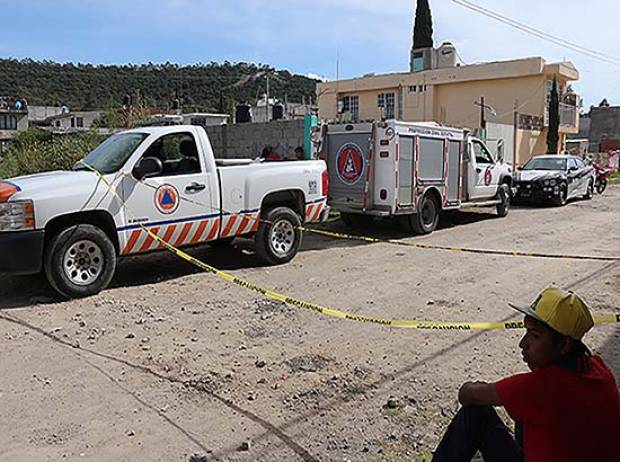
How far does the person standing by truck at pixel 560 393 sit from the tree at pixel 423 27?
1666 inches

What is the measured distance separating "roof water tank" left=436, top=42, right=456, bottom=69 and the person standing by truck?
36.5m

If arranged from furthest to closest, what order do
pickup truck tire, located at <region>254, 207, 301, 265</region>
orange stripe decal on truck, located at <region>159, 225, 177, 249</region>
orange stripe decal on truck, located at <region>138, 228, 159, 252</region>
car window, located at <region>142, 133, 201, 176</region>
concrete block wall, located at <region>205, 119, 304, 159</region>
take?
concrete block wall, located at <region>205, 119, 304, 159</region> < pickup truck tire, located at <region>254, 207, 301, 265</region> < car window, located at <region>142, 133, 201, 176</region> < orange stripe decal on truck, located at <region>159, 225, 177, 249</region> < orange stripe decal on truck, located at <region>138, 228, 159, 252</region>

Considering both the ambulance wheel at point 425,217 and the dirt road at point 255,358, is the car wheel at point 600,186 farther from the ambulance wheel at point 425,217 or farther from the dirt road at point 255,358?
the dirt road at point 255,358

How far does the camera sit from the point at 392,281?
8.69 m

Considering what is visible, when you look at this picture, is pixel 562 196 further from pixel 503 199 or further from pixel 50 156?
pixel 50 156

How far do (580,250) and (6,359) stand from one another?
9609 mm

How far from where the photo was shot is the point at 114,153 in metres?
8.20

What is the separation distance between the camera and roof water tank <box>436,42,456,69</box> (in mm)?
37312

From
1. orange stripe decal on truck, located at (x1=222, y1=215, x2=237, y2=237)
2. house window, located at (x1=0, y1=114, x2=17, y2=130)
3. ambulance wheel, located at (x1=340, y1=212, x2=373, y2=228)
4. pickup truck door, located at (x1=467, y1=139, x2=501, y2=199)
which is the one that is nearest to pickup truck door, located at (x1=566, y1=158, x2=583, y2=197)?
pickup truck door, located at (x1=467, y1=139, x2=501, y2=199)

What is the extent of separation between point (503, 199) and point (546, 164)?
5.47 meters

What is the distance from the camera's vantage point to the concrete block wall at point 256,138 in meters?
13.9

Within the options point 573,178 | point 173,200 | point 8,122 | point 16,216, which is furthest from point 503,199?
point 8,122

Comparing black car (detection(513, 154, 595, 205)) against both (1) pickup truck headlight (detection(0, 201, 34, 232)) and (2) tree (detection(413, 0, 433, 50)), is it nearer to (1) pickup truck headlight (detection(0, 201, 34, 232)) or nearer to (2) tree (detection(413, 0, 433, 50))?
(1) pickup truck headlight (detection(0, 201, 34, 232))

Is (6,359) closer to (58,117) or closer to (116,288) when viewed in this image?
(116,288)
